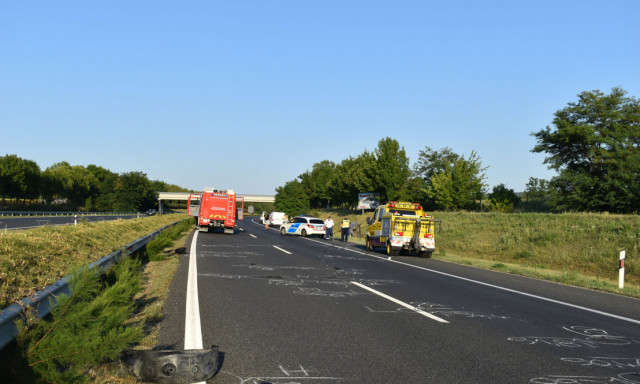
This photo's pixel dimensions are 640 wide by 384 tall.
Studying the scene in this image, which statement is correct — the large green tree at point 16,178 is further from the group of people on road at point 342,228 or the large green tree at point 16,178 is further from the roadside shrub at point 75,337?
the roadside shrub at point 75,337

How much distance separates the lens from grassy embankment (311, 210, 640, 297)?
2038 cm

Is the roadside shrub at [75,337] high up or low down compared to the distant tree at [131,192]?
down

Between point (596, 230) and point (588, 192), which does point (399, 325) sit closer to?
point (596, 230)

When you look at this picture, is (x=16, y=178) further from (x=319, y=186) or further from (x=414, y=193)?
(x=414, y=193)

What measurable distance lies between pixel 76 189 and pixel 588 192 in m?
96.5

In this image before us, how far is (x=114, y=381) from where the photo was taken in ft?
14.3

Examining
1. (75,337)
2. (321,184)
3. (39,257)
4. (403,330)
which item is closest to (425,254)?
(403,330)

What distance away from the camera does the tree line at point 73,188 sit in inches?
2970

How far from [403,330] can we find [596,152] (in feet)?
165

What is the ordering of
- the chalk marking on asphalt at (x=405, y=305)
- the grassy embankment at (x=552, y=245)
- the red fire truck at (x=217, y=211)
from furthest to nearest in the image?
the red fire truck at (x=217, y=211) < the grassy embankment at (x=552, y=245) < the chalk marking on asphalt at (x=405, y=305)

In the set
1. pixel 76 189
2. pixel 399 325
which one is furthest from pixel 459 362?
pixel 76 189

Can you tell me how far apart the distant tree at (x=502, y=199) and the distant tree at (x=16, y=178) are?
67.5 meters

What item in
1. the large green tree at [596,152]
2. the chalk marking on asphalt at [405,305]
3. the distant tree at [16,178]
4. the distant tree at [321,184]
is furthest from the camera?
the distant tree at [321,184]

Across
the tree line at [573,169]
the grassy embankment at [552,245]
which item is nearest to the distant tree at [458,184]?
the tree line at [573,169]
